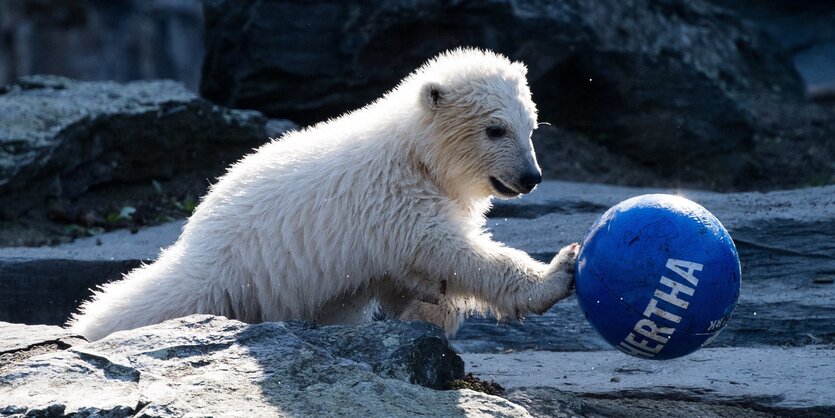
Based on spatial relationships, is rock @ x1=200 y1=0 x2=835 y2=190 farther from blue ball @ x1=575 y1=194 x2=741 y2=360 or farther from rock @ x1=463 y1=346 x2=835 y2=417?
blue ball @ x1=575 y1=194 x2=741 y2=360

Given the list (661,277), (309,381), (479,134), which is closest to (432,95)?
(479,134)

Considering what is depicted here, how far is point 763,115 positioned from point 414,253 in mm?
8200

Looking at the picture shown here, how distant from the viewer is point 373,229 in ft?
15.8

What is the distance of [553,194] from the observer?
8.12 meters

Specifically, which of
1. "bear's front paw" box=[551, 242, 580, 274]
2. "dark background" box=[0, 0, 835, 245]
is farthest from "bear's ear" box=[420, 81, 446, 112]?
"dark background" box=[0, 0, 835, 245]

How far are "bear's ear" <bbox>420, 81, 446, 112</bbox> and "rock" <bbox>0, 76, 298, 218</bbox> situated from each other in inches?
157

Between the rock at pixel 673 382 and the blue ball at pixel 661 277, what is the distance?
307 mm

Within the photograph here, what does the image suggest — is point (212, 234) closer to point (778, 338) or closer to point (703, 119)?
point (778, 338)

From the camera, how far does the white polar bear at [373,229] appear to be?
15.4 ft

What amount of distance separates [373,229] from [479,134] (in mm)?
739

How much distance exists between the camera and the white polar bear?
470cm

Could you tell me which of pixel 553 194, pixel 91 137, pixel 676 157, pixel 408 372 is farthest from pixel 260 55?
pixel 408 372

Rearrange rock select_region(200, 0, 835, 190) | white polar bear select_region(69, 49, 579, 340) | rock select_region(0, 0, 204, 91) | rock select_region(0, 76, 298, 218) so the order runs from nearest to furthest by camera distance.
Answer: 1. white polar bear select_region(69, 49, 579, 340)
2. rock select_region(0, 76, 298, 218)
3. rock select_region(200, 0, 835, 190)
4. rock select_region(0, 0, 204, 91)

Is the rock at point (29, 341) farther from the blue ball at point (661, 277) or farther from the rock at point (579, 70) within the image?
the rock at point (579, 70)
